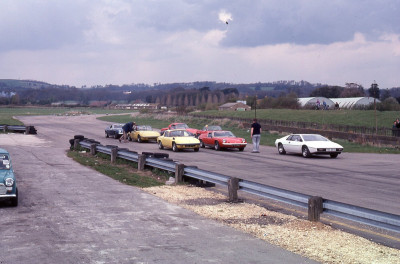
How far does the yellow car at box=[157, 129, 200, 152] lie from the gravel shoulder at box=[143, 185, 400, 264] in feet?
51.7

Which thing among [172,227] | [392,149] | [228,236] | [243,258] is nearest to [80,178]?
[172,227]

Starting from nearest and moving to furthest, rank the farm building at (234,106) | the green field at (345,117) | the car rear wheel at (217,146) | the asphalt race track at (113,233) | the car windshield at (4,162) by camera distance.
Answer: the asphalt race track at (113,233), the car windshield at (4,162), the car rear wheel at (217,146), the green field at (345,117), the farm building at (234,106)

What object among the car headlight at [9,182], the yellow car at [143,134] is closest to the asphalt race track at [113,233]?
the car headlight at [9,182]

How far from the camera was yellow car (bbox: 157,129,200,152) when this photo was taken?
28.8m

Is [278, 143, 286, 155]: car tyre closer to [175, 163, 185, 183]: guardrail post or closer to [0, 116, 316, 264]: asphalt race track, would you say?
[175, 163, 185, 183]: guardrail post

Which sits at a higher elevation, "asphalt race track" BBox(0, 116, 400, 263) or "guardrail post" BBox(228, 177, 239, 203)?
"guardrail post" BBox(228, 177, 239, 203)

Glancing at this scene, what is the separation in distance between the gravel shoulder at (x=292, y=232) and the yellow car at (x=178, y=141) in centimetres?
1575

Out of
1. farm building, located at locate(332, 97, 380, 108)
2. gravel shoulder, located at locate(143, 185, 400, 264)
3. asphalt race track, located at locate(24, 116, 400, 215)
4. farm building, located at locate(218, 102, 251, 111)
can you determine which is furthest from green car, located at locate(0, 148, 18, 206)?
farm building, located at locate(218, 102, 251, 111)

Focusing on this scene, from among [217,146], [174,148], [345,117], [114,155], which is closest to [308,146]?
[217,146]

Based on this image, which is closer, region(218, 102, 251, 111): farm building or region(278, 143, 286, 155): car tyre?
region(278, 143, 286, 155): car tyre

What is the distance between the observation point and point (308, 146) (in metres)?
25.4

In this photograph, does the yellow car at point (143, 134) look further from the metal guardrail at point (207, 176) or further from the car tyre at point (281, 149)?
the metal guardrail at point (207, 176)

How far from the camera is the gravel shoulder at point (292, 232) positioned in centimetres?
745

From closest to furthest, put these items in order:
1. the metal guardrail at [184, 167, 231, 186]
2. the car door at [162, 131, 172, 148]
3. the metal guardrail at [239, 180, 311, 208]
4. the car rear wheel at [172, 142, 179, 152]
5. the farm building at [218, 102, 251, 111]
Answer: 1. the metal guardrail at [239, 180, 311, 208]
2. the metal guardrail at [184, 167, 231, 186]
3. the car rear wheel at [172, 142, 179, 152]
4. the car door at [162, 131, 172, 148]
5. the farm building at [218, 102, 251, 111]
